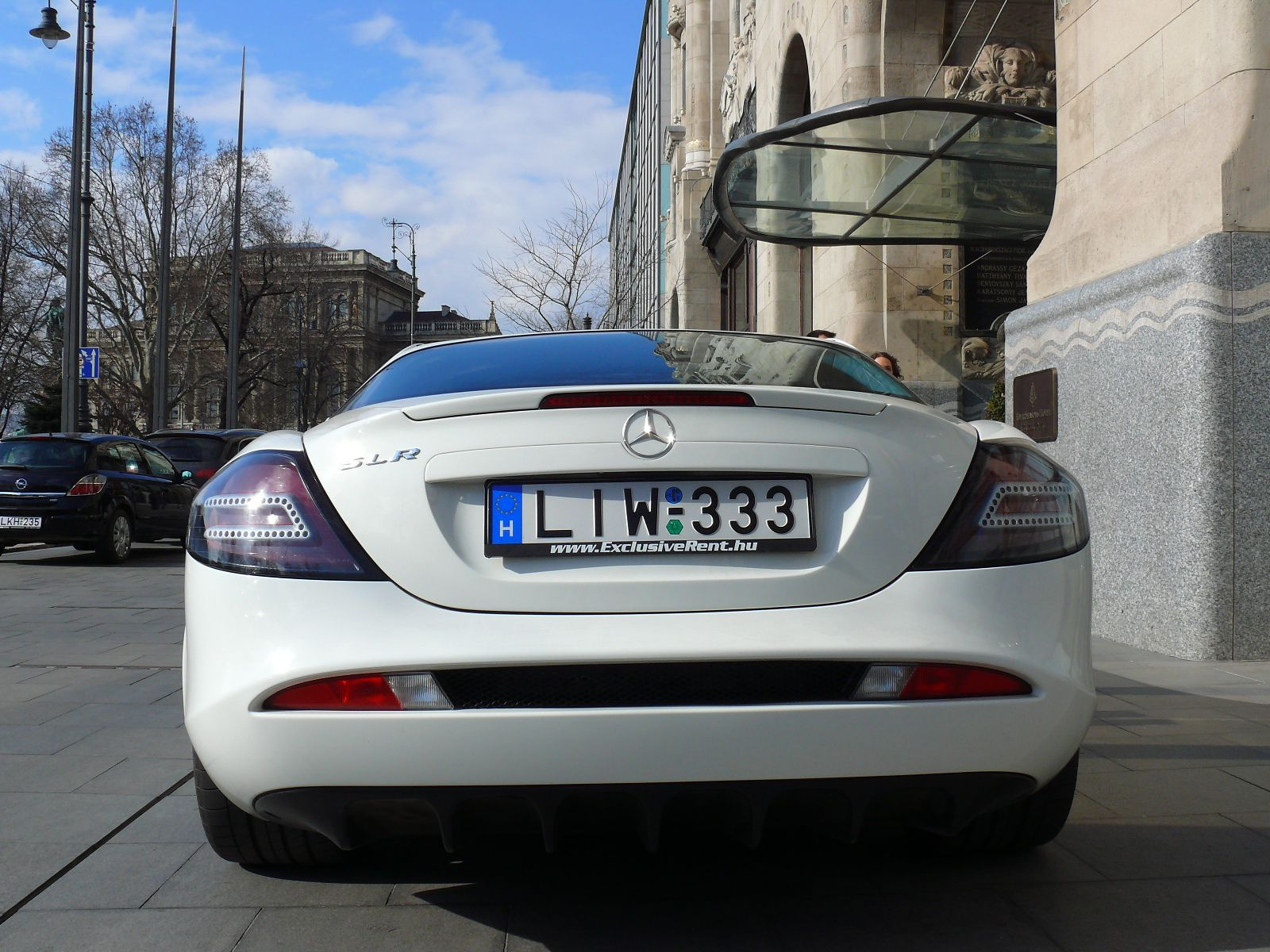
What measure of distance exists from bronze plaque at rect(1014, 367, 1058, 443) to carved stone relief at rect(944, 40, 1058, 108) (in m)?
6.63

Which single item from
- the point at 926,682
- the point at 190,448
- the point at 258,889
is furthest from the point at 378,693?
the point at 190,448

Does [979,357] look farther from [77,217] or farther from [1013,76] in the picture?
[77,217]

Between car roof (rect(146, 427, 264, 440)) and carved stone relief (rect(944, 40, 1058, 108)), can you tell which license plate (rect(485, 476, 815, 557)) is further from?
car roof (rect(146, 427, 264, 440))

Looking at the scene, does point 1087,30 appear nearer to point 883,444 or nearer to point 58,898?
point 883,444

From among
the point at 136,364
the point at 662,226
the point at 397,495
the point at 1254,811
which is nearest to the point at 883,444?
the point at 397,495

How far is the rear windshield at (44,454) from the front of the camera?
14.2 meters

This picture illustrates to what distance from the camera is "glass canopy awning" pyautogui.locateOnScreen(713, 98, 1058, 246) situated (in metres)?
Answer: 11.5

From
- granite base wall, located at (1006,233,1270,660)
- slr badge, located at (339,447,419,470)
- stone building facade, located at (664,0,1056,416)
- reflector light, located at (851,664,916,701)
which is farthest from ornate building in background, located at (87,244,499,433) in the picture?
reflector light, located at (851,664,916,701)

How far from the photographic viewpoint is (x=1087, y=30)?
8.08 m

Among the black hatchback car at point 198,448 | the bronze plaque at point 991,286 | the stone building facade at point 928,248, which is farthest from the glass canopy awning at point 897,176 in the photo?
the black hatchback car at point 198,448

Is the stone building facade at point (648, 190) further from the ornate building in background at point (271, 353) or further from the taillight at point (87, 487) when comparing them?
the taillight at point (87, 487)

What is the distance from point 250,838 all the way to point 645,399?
4.68 ft

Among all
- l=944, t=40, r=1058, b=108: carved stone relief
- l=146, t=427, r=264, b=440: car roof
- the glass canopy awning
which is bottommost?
l=146, t=427, r=264, b=440: car roof

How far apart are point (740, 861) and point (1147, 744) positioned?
6.64 feet
